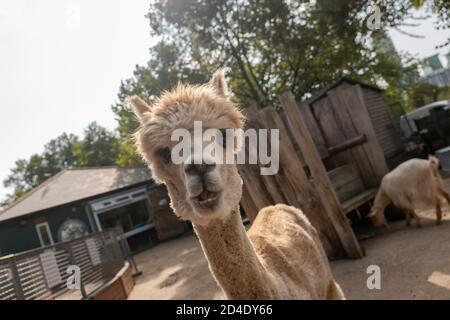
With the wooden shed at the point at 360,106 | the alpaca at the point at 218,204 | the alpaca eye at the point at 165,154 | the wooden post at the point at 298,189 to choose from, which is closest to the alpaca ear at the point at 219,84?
the alpaca at the point at 218,204

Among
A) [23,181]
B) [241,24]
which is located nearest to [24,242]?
[241,24]

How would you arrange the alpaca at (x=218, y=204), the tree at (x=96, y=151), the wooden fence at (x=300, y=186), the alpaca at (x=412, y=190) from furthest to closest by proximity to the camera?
the tree at (x=96, y=151) < the alpaca at (x=412, y=190) < the wooden fence at (x=300, y=186) < the alpaca at (x=218, y=204)

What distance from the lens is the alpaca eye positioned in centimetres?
227

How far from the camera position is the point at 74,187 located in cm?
2245

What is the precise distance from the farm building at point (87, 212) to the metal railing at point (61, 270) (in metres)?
10.6

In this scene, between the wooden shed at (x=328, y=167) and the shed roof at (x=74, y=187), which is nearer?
the wooden shed at (x=328, y=167)

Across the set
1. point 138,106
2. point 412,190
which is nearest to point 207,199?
point 138,106

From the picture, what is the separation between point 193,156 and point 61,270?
22.3 feet

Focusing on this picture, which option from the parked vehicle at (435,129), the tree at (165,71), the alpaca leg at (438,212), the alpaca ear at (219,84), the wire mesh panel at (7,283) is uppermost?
the tree at (165,71)

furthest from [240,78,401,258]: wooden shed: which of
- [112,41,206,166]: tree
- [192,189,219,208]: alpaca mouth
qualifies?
[112,41,206,166]: tree

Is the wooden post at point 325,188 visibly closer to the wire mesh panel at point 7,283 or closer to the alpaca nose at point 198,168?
the alpaca nose at point 198,168

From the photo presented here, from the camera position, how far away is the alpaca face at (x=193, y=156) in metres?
1.91

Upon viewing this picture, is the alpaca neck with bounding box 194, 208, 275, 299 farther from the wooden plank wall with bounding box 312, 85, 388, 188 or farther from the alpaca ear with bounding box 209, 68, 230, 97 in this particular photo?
the wooden plank wall with bounding box 312, 85, 388, 188
